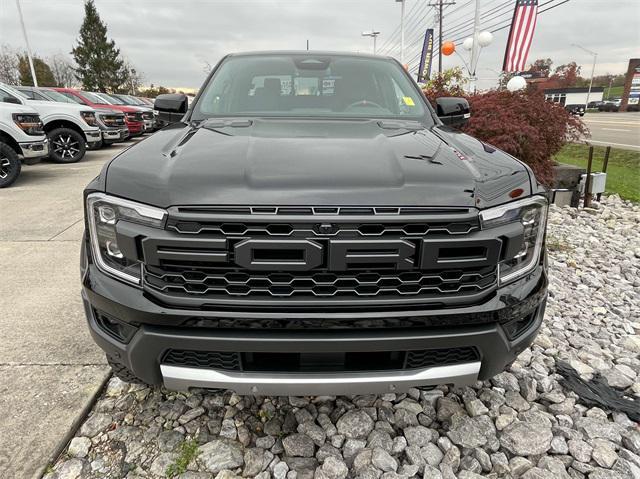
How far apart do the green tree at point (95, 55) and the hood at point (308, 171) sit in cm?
5519

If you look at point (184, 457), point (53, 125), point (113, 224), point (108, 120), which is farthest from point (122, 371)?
point (108, 120)

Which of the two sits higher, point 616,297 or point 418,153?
point 418,153

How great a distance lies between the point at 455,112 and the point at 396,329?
198cm

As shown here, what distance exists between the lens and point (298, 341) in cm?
156

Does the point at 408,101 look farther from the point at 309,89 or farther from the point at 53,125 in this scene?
the point at 53,125

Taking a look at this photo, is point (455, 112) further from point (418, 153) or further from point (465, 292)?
point (465, 292)

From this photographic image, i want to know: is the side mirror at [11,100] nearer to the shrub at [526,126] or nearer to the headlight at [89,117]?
the headlight at [89,117]

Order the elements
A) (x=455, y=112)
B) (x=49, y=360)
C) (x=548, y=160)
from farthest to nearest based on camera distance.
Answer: (x=548, y=160)
(x=455, y=112)
(x=49, y=360)

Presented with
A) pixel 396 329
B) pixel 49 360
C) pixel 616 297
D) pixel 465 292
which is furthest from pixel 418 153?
pixel 616 297

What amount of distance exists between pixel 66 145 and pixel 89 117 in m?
0.91

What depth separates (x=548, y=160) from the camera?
5898 mm

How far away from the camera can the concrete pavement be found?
2.05m

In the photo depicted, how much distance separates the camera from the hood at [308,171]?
156 cm

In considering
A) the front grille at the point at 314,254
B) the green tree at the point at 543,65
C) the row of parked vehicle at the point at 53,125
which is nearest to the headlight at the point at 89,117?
the row of parked vehicle at the point at 53,125
